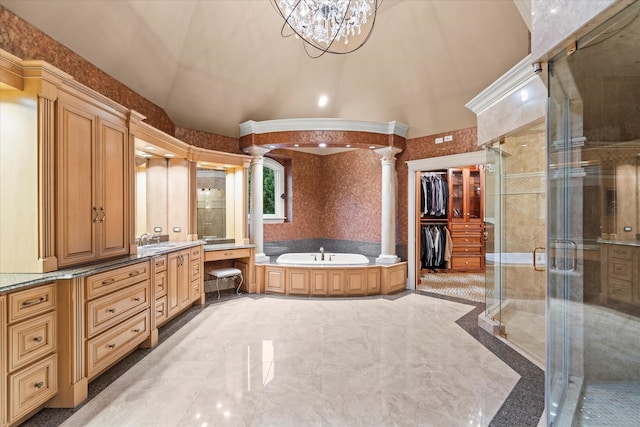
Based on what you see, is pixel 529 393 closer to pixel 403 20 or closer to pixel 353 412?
pixel 353 412

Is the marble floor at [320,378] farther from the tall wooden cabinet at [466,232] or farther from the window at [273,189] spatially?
the tall wooden cabinet at [466,232]

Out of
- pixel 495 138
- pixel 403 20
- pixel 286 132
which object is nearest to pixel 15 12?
pixel 286 132

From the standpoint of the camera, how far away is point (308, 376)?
2357mm

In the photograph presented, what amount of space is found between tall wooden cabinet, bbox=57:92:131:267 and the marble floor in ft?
3.44

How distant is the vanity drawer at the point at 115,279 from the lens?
7.07 ft

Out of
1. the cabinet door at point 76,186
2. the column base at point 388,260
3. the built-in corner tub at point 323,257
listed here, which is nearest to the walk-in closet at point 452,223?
the column base at point 388,260

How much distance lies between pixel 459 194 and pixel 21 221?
22.0 feet

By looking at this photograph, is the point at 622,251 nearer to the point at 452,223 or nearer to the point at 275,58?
the point at 452,223

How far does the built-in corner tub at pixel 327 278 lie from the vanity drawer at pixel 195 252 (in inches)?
40.2

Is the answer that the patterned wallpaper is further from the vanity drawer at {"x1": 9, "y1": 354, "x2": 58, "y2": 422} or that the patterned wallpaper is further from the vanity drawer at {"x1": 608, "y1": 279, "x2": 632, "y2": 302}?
the vanity drawer at {"x1": 608, "y1": 279, "x2": 632, "y2": 302}

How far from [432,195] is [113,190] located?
5.47 m

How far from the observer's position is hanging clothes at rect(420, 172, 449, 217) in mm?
6180

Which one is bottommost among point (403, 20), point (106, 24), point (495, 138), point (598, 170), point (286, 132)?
point (598, 170)

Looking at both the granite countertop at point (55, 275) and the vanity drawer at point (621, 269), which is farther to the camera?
the vanity drawer at point (621, 269)
